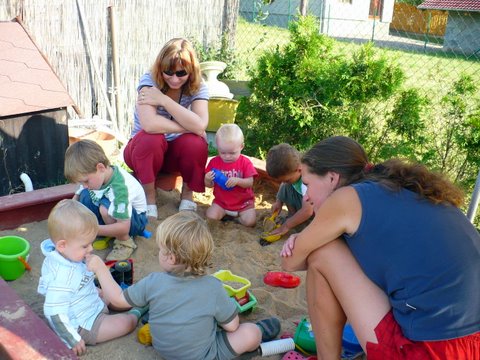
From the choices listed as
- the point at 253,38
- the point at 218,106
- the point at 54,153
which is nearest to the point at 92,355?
the point at 54,153

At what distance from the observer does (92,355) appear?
238 cm

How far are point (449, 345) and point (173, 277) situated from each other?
1.10 metres

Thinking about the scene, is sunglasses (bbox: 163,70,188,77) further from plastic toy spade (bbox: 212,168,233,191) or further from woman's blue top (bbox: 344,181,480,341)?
woman's blue top (bbox: 344,181,480,341)

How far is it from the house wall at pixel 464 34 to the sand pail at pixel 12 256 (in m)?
17.7

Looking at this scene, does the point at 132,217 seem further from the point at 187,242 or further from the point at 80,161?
the point at 187,242

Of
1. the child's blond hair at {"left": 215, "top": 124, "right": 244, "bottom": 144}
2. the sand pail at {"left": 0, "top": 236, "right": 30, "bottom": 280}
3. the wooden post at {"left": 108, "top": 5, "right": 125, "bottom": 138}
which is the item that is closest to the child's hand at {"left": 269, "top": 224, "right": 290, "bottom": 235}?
the child's blond hair at {"left": 215, "top": 124, "right": 244, "bottom": 144}

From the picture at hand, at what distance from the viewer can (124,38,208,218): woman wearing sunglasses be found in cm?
365

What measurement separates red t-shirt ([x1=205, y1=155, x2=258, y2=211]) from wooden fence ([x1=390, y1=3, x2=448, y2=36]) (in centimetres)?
1983

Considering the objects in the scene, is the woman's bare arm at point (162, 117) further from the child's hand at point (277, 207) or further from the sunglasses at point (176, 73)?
the child's hand at point (277, 207)

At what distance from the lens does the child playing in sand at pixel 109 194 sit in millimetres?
2967

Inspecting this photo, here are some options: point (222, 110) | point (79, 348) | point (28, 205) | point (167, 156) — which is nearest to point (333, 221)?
point (79, 348)

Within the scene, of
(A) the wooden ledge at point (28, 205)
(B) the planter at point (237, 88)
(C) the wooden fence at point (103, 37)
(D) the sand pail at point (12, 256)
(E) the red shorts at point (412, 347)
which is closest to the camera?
(E) the red shorts at point (412, 347)

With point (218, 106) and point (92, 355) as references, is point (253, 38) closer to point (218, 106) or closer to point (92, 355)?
point (218, 106)

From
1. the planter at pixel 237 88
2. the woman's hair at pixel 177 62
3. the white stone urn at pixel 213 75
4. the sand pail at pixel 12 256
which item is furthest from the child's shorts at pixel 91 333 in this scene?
the planter at pixel 237 88
